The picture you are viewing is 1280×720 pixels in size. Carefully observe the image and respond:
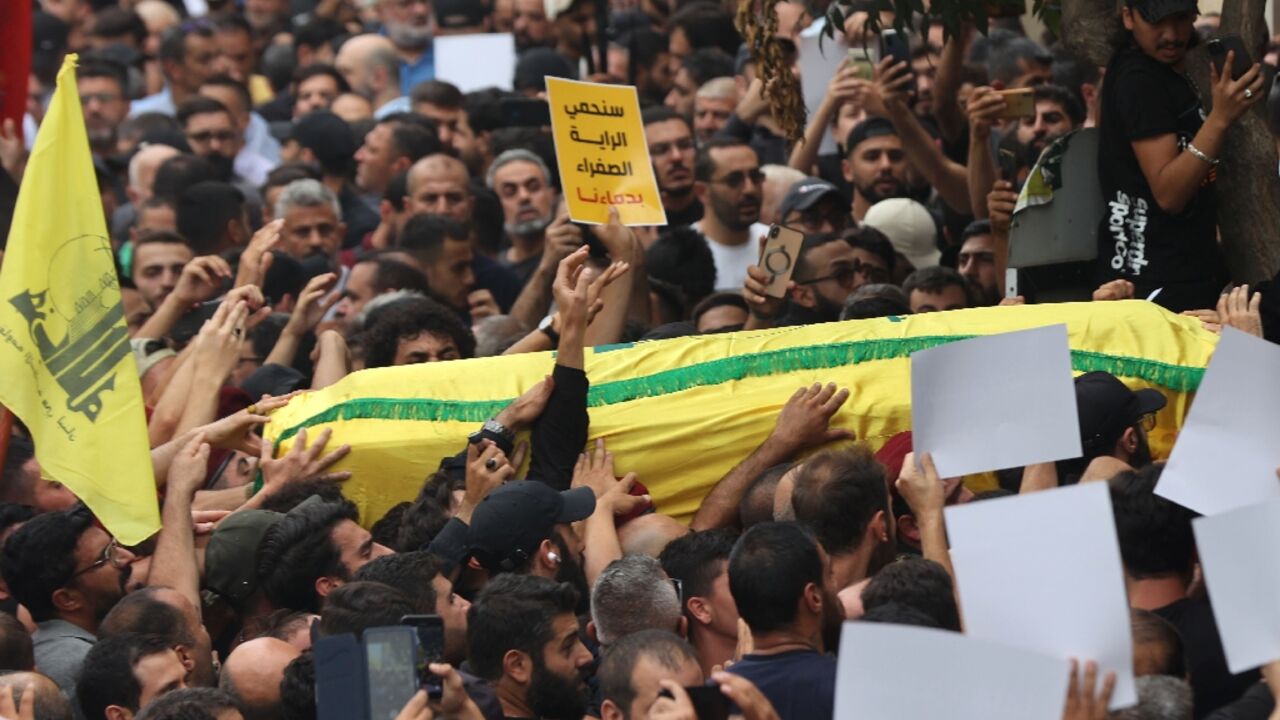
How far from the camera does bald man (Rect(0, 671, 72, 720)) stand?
587 cm

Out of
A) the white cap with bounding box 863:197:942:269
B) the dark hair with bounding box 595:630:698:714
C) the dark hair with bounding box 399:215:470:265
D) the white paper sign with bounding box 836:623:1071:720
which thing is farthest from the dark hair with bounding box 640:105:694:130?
the white paper sign with bounding box 836:623:1071:720

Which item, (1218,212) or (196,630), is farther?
(1218,212)

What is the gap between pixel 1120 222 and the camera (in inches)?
314

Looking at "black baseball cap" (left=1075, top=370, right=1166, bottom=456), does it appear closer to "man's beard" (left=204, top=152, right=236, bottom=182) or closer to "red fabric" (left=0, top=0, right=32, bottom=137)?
"red fabric" (left=0, top=0, right=32, bottom=137)

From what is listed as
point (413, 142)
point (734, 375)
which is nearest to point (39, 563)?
point (734, 375)

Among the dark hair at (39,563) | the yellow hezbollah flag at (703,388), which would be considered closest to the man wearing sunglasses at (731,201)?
the yellow hezbollah flag at (703,388)

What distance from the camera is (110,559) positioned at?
7316 millimetres

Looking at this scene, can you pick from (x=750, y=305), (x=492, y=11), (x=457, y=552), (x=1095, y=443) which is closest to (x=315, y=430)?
(x=457, y=552)

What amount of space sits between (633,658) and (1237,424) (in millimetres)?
1587

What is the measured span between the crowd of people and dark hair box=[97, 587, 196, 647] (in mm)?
11

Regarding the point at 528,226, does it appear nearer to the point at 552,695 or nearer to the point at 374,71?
the point at 374,71

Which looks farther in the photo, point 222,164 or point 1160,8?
point 222,164

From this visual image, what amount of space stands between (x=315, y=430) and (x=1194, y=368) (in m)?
2.91

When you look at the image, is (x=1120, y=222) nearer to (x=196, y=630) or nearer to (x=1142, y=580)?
(x=1142, y=580)
